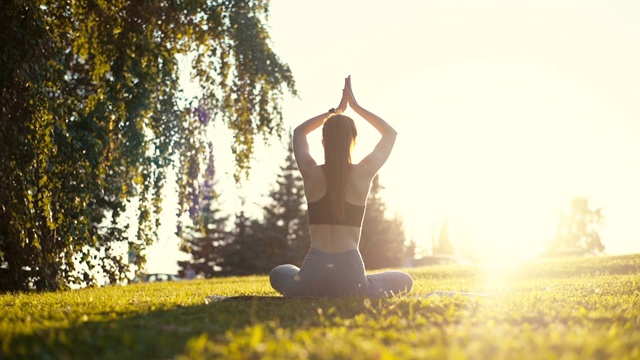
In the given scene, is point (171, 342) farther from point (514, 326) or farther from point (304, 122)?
point (304, 122)

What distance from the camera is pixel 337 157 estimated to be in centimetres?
590

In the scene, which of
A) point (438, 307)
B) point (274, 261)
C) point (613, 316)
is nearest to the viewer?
point (613, 316)

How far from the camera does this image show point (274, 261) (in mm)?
37688

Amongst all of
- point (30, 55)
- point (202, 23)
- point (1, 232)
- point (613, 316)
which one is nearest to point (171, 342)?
point (613, 316)

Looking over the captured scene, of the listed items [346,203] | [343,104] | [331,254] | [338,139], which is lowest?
[331,254]

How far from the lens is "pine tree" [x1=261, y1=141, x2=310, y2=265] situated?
3818 centimetres

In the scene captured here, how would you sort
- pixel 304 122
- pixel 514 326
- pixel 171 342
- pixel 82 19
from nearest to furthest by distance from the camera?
pixel 171 342
pixel 514 326
pixel 304 122
pixel 82 19

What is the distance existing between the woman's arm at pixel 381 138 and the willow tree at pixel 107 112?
3.52 m

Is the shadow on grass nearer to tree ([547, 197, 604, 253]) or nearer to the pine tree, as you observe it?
the pine tree

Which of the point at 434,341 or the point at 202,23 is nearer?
the point at 434,341

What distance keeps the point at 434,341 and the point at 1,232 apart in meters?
9.80

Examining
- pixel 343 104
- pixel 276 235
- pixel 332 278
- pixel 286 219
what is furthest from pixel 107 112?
pixel 286 219

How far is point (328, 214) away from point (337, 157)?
1.87 ft

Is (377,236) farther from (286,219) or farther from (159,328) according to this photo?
(159,328)
